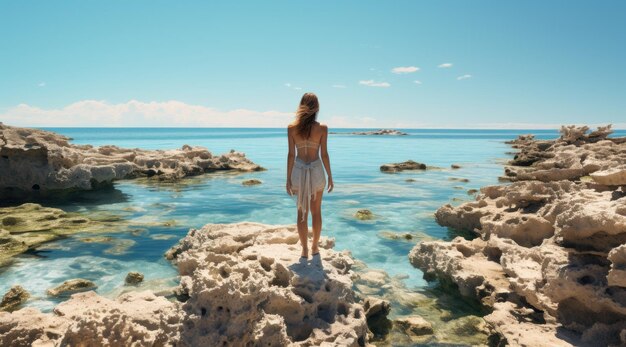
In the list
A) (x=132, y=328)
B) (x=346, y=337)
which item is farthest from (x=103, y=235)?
(x=346, y=337)

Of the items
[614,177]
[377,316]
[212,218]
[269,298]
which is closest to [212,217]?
[212,218]

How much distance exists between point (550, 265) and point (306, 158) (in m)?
3.51

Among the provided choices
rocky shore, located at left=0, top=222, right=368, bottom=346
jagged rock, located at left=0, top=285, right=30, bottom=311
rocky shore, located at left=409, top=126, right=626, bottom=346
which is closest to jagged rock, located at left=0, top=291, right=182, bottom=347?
rocky shore, located at left=0, top=222, right=368, bottom=346

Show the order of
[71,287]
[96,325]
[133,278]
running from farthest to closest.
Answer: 1. [133,278]
2. [71,287]
3. [96,325]

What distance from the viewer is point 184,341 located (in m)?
3.71

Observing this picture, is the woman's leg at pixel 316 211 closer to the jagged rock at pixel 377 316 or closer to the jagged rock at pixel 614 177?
the jagged rock at pixel 377 316

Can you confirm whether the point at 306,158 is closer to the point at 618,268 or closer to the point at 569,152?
the point at 618,268

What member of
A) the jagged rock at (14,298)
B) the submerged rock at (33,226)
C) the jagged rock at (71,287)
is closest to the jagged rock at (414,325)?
the jagged rock at (71,287)

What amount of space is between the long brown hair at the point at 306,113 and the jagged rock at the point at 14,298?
516 centimetres

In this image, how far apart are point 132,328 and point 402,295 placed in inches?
175

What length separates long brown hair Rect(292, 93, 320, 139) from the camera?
208 inches

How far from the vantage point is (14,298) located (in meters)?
6.23

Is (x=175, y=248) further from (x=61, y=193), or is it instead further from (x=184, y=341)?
(x=61, y=193)

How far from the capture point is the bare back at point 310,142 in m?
5.41
